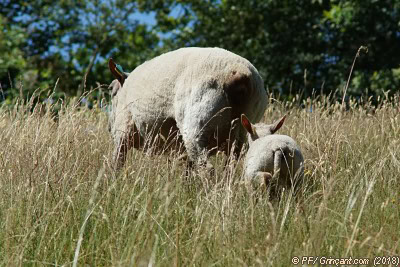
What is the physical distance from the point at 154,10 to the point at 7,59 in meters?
5.50

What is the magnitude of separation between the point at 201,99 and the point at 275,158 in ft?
3.14

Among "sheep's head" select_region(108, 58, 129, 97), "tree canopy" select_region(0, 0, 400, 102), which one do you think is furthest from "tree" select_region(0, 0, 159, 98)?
"sheep's head" select_region(108, 58, 129, 97)

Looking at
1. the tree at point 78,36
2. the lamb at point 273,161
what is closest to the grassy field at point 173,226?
the lamb at point 273,161

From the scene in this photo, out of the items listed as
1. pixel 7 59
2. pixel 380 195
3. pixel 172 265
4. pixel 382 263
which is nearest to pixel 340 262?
pixel 382 263

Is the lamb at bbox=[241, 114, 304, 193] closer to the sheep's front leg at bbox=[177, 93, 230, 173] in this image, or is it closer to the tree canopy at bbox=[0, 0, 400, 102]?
the sheep's front leg at bbox=[177, 93, 230, 173]

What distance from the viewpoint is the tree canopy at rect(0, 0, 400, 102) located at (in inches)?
591

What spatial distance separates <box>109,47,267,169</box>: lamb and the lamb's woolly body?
272mm

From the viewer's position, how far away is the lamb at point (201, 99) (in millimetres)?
5328

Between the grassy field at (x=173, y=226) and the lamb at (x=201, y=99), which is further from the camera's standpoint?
the lamb at (x=201, y=99)

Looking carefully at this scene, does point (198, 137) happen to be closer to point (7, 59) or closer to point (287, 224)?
point (287, 224)

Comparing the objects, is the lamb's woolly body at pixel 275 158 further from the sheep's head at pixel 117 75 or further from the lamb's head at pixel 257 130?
the sheep's head at pixel 117 75

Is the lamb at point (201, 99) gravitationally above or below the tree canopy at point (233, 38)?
above

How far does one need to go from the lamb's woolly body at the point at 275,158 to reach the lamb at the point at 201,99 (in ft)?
0.89

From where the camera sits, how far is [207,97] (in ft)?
17.4
